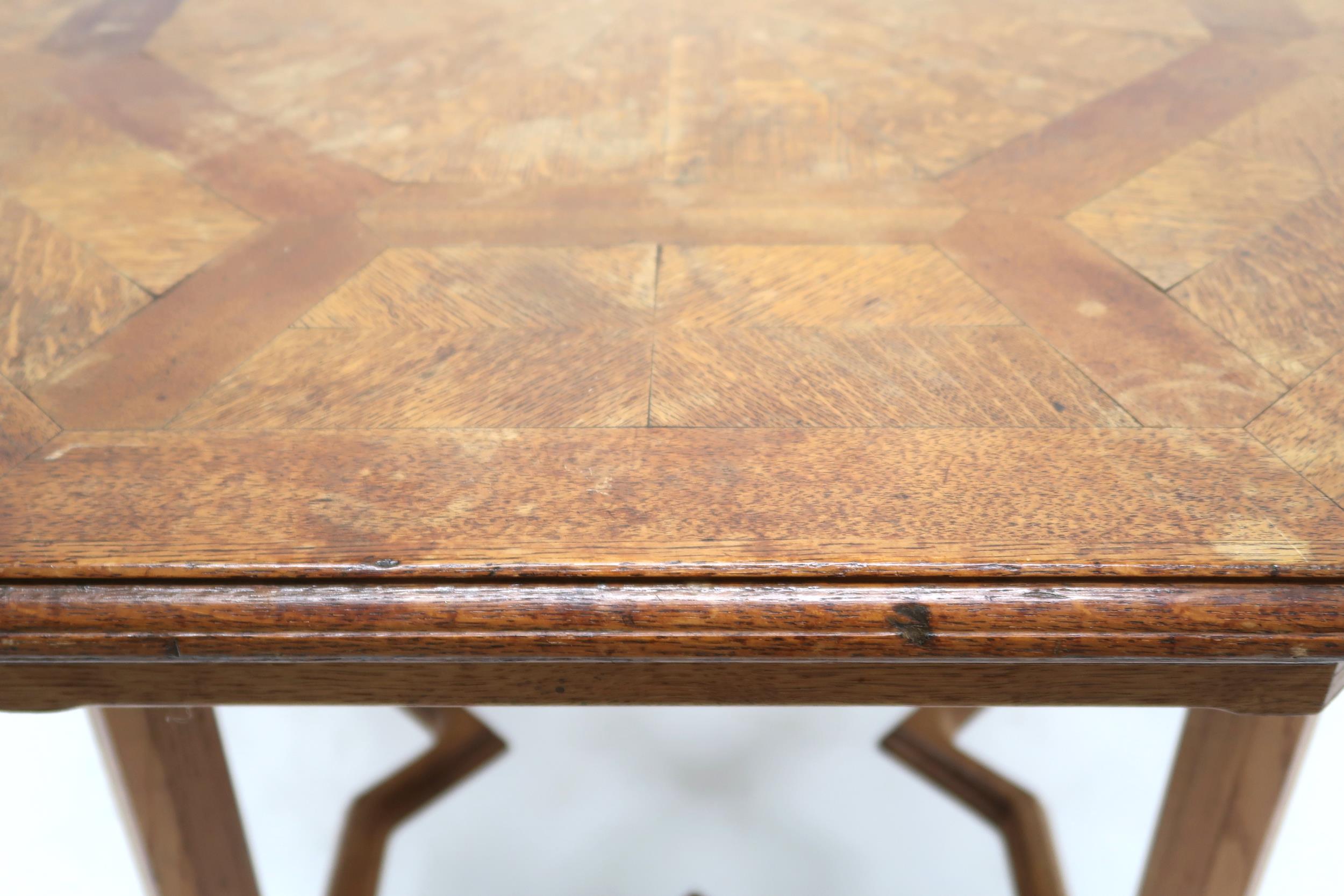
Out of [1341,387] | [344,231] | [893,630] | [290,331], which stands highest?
[344,231]

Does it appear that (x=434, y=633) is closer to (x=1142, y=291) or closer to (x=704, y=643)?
(x=704, y=643)

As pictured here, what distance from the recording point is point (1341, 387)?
1.83 feet

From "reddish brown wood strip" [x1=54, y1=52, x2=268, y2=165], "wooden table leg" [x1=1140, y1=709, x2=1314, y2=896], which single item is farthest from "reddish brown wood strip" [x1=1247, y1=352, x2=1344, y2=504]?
"reddish brown wood strip" [x1=54, y1=52, x2=268, y2=165]

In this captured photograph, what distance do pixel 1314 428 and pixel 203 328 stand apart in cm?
57

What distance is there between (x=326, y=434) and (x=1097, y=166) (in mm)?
519

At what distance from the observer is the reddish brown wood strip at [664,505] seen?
0.47 m

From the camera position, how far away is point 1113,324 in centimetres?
61

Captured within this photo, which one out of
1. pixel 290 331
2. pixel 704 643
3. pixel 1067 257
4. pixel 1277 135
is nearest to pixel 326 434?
pixel 290 331

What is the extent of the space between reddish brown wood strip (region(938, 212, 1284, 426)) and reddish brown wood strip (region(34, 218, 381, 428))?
14.8 inches

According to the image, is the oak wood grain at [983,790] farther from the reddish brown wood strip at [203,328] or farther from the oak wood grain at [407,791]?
the reddish brown wood strip at [203,328]

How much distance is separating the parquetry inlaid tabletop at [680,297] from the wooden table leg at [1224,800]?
240 millimetres

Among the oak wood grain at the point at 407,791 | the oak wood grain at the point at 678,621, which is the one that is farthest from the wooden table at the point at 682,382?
the oak wood grain at the point at 407,791

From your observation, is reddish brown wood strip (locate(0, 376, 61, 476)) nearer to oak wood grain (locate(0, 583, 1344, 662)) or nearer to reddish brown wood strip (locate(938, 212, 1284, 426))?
oak wood grain (locate(0, 583, 1344, 662))

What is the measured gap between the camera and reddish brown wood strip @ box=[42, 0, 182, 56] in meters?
0.96
